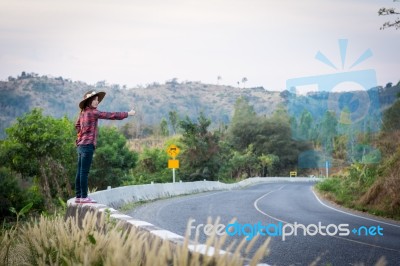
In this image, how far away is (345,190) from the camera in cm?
3064

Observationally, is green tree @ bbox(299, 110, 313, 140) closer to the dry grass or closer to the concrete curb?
the concrete curb

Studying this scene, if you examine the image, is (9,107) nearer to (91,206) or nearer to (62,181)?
(62,181)

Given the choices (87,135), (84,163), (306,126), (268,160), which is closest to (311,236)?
(84,163)

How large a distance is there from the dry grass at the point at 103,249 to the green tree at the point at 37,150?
34967mm

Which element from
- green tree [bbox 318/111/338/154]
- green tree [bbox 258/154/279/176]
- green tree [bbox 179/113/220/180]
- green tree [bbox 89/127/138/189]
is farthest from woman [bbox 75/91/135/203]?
green tree [bbox 318/111/338/154]

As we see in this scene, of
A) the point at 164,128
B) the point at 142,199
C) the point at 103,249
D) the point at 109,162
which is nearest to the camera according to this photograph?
the point at 103,249

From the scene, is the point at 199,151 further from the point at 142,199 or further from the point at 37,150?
the point at 142,199

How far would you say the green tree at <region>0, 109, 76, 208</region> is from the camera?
42812mm

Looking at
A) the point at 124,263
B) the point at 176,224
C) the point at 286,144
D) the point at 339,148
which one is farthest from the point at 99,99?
the point at 339,148

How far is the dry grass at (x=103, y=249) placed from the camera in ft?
12.0

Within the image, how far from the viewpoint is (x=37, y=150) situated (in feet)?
144

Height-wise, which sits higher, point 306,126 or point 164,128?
point 306,126

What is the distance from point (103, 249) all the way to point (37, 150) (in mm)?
39934

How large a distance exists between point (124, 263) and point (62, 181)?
44.0m
